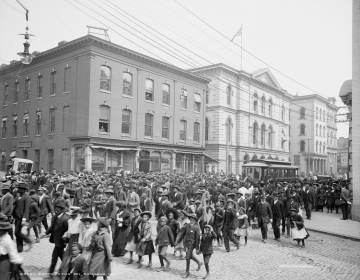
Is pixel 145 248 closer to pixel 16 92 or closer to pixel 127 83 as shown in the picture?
pixel 127 83

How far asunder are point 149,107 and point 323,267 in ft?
89.2

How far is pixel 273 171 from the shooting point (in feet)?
123

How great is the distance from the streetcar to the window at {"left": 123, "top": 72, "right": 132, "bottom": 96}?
13530mm

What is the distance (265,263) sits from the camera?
1062 cm

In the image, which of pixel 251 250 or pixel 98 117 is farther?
pixel 98 117

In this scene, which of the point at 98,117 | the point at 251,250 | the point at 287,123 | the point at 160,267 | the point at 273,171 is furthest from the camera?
the point at 287,123

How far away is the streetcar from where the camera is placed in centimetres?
3531

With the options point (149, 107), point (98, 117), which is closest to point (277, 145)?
point (149, 107)

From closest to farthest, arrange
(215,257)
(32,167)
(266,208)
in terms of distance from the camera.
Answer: (215,257) < (266,208) < (32,167)

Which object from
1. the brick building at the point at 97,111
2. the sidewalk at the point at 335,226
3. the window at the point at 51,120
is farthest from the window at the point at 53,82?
the sidewalk at the point at 335,226

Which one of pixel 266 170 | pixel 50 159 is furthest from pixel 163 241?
pixel 266 170

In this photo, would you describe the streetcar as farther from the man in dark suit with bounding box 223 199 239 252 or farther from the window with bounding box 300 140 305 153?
the window with bounding box 300 140 305 153

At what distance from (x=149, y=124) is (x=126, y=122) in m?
3.07

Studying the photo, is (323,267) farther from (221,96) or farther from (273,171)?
(221,96)
